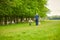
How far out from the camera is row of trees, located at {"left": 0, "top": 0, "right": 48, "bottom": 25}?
39.8 meters

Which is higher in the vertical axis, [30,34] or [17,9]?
[17,9]

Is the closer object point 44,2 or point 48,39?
point 48,39

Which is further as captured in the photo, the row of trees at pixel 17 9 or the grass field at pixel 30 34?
the row of trees at pixel 17 9

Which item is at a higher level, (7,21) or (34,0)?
(34,0)

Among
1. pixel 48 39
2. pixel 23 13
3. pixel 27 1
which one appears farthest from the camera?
pixel 27 1

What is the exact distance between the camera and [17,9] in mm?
49312

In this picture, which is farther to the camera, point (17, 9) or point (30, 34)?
point (17, 9)

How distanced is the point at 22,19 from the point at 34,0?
6.20m

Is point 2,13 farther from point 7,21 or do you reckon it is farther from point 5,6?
point 7,21

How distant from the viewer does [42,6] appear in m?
67.1

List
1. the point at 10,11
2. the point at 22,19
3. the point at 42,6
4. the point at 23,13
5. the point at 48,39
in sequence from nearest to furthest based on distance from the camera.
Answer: the point at 48,39
the point at 10,11
the point at 23,13
the point at 22,19
the point at 42,6

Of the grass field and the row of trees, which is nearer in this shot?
the grass field

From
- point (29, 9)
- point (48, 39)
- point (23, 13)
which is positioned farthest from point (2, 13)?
point (48, 39)

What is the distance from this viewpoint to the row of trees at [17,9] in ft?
131
